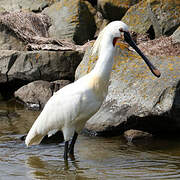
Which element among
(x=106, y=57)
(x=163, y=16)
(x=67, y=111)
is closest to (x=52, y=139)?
(x=67, y=111)

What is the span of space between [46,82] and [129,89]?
440cm

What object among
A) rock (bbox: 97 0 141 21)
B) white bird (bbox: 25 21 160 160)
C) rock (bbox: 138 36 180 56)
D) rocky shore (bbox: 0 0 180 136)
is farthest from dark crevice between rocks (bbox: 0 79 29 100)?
white bird (bbox: 25 21 160 160)

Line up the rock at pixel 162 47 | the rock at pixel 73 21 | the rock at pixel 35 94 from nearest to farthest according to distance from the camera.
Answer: the rock at pixel 162 47
the rock at pixel 35 94
the rock at pixel 73 21

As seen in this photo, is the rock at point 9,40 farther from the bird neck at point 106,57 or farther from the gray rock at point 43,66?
the bird neck at point 106,57

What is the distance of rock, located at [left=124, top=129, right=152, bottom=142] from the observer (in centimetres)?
832

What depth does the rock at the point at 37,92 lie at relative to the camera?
1181 cm

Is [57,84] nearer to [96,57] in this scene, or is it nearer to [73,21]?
[96,57]

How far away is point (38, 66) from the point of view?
12742 millimetres

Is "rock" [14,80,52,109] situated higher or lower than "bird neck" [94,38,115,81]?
lower

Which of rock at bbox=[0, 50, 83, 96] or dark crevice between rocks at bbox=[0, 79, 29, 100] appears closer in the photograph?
rock at bbox=[0, 50, 83, 96]

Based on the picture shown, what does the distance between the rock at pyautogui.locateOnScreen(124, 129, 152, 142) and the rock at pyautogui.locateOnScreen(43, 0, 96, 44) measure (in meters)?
6.89

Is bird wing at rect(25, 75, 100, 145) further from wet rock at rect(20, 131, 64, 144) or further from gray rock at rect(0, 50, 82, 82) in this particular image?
gray rock at rect(0, 50, 82, 82)

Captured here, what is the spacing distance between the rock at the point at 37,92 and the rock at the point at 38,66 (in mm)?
399

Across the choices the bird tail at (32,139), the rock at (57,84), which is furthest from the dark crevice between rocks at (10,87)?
the bird tail at (32,139)
